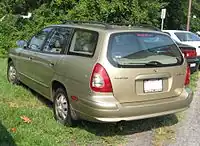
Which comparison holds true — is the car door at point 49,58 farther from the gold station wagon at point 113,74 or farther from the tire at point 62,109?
the tire at point 62,109

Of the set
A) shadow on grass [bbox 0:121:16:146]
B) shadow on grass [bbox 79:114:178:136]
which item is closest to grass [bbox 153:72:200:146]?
shadow on grass [bbox 79:114:178:136]

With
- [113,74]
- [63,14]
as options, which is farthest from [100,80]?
[63,14]

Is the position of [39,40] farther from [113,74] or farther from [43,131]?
[113,74]

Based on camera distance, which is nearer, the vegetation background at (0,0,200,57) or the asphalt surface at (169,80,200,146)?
the asphalt surface at (169,80,200,146)

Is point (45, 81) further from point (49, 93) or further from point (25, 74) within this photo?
point (25, 74)

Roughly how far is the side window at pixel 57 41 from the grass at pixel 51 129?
42.8 inches

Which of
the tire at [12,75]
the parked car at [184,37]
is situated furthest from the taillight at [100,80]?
the parked car at [184,37]

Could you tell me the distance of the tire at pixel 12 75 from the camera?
25.9ft

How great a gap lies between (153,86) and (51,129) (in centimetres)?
162

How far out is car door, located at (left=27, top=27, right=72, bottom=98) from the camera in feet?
18.4

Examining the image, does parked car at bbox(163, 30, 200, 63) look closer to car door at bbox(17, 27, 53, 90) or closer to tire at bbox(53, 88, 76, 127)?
car door at bbox(17, 27, 53, 90)

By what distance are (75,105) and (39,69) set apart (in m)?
1.51

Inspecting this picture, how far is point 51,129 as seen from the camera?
5.17 m

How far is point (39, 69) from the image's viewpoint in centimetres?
623
